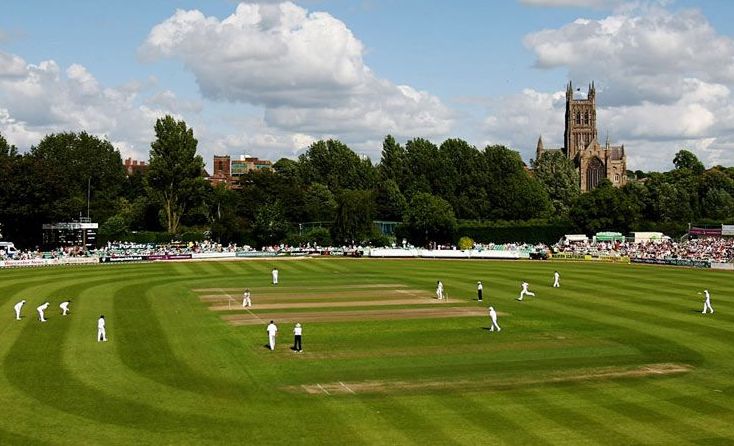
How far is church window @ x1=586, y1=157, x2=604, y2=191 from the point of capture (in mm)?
195000

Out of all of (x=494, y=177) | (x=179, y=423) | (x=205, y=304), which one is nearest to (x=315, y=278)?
(x=205, y=304)

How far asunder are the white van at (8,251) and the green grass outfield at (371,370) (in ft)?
100

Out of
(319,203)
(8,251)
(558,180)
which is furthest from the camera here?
(558,180)

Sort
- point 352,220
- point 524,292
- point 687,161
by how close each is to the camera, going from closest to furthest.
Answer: point 524,292, point 352,220, point 687,161

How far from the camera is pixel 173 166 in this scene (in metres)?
106

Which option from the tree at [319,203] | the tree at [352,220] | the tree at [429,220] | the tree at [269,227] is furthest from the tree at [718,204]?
the tree at [269,227]

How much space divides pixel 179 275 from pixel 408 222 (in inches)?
1929

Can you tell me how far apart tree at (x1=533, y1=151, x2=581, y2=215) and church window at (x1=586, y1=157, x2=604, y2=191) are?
176 ft

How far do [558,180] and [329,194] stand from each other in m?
42.9

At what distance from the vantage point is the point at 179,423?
20703 millimetres

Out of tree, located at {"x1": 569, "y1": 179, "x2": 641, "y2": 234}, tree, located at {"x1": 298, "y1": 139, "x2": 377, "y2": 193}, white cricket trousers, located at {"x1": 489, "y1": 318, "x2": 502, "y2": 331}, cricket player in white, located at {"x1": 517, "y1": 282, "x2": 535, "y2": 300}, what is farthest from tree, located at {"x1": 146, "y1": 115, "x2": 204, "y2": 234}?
white cricket trousers, located at {"x1": 489, "y1": 318, "x2": 502, "y2": 331}

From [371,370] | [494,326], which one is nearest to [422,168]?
[494,326]

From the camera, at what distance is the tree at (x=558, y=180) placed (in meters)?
140

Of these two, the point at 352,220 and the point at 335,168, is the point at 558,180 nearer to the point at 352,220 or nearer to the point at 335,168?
the point at 335,168
